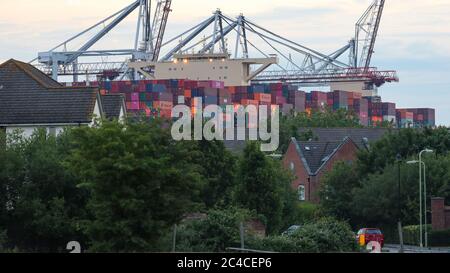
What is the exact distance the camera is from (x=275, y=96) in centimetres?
18862

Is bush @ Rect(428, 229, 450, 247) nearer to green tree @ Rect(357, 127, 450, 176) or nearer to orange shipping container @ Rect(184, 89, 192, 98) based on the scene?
green tree @ Rect(357, 127, 450, 176)

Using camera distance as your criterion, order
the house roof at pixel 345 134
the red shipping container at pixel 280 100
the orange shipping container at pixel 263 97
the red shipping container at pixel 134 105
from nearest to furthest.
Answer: the house roof at pixel 345 134 < the red shipping container at pixel 134 105 < the orange shipping container at pixel 263 97 < the red shipping container at pixel 280 100

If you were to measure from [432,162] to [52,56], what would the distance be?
13432cm

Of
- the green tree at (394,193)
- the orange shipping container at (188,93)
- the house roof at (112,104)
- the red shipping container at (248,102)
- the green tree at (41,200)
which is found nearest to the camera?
the green tree at (41,200)

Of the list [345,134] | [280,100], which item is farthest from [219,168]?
[280,100]

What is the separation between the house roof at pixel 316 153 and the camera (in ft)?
284

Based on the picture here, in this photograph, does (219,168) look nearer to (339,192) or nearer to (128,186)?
(339,192)

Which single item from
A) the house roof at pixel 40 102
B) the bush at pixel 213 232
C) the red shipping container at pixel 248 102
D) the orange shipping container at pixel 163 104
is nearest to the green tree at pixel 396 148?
the house roof at pixel 40 102

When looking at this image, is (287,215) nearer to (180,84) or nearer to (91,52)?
(180,84)

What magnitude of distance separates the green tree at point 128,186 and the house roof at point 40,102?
14.3m

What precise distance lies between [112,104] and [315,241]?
828 inches

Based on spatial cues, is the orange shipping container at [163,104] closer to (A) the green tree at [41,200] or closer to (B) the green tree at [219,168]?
(B) the green tree at [219,168]

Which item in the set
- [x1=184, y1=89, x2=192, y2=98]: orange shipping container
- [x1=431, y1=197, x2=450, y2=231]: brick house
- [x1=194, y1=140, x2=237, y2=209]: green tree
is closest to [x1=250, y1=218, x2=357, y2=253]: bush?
[x1=194, y1=140, x2=237, y2=209]: green tree

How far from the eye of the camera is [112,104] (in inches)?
1989
